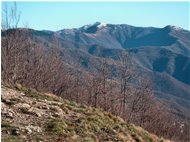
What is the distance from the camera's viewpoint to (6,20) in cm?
4084

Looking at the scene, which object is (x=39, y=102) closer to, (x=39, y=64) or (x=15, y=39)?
(x=15, y=39)

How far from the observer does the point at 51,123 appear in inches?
704

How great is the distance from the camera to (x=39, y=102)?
21703mm

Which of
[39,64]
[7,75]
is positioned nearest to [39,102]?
[7,75]

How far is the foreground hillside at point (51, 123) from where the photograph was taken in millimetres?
16291

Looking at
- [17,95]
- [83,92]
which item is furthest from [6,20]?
[83,92]

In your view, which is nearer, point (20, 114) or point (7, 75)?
point (20, 114)

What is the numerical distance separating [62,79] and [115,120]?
43.9 metres

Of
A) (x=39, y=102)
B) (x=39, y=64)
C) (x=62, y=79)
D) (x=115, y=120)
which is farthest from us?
(x=62, y=79)

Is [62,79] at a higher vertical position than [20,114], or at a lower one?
lower

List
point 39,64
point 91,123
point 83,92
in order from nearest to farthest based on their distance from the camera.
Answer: point 91,123
point 39,64
point 83,92

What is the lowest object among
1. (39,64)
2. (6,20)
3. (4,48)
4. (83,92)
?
(83,92)

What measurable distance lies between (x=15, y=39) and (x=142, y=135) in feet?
77.6

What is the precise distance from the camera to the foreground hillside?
1629cm
